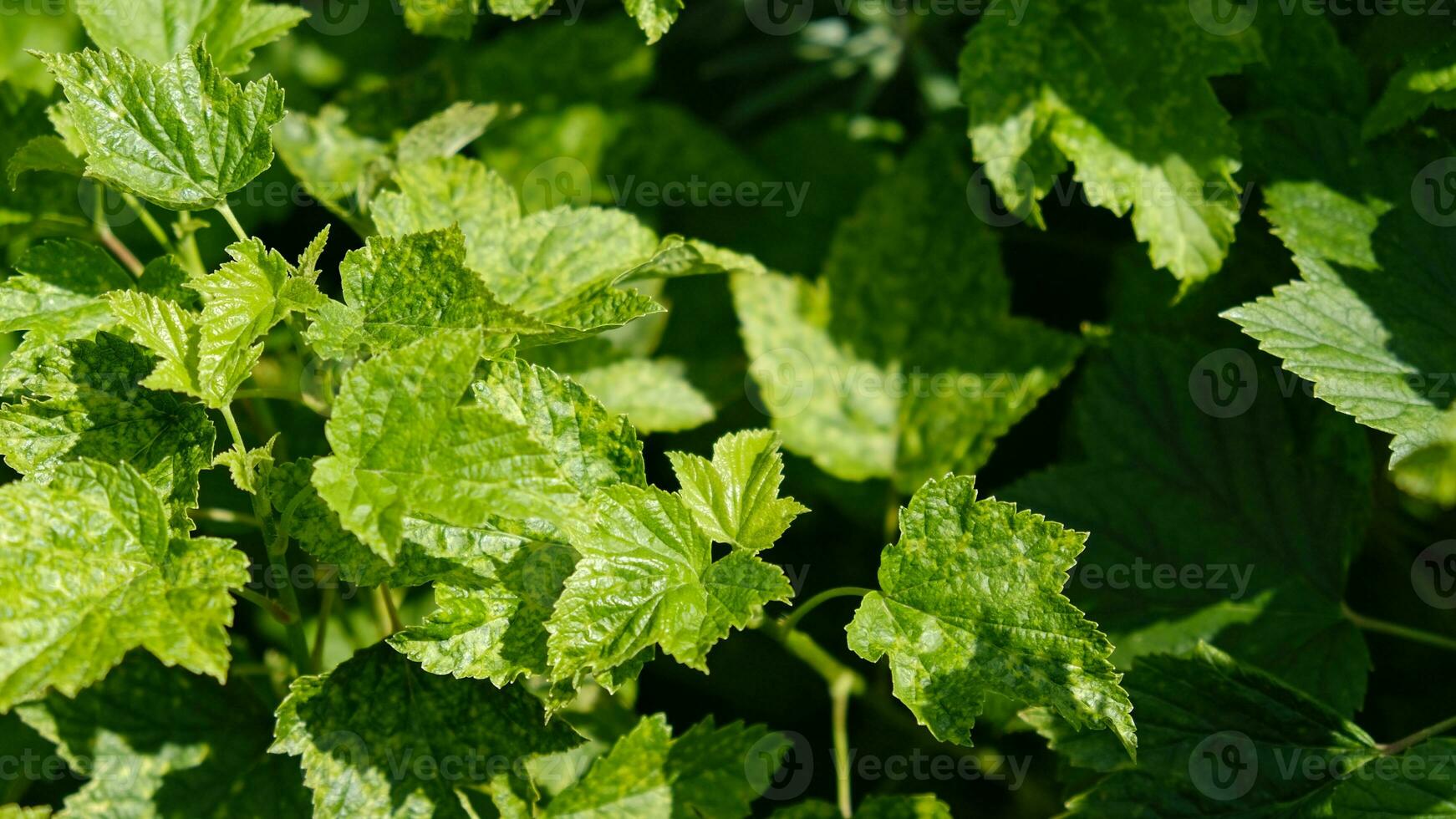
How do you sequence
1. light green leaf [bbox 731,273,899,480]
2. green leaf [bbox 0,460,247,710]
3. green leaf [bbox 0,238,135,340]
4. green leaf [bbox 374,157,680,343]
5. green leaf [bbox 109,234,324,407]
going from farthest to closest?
light green leaf [bbox 731,273,899,480] < green leaf [bbox 374,157,680,343] < green leaf [bbox 0,238,135,340] < green leaf [bbox 109,234,324,407] < green leaf [bbox 0,460,247,710]

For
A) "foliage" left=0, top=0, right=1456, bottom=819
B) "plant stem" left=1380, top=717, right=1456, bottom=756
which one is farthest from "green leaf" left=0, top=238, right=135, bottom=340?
"plant stem" left=1380, top=717, right=1456, bottom=756

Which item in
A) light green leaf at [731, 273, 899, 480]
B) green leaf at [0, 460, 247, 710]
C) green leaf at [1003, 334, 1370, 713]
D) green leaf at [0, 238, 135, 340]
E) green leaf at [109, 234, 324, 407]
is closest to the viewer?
green leaf at [0, 460, 247, 710]

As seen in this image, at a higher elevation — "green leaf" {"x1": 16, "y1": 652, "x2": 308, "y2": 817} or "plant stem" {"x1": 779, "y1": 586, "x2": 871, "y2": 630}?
"plant stem" {"x1": 779, "y1": 586, "x2": 871, "y2": 630}

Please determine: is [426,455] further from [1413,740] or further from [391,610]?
[1413,740]

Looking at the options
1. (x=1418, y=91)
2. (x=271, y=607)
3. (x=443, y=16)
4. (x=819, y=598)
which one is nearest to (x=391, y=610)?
(x=271, y=607)

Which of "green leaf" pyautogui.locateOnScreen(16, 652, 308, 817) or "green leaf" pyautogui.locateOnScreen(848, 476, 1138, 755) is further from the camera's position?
"green leaf" pyautogui.locateOnScreen(16, 652, 308, 817)

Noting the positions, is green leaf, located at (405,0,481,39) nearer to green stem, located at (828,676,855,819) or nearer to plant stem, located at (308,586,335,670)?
plant stem, located at (308,586,335,670)
